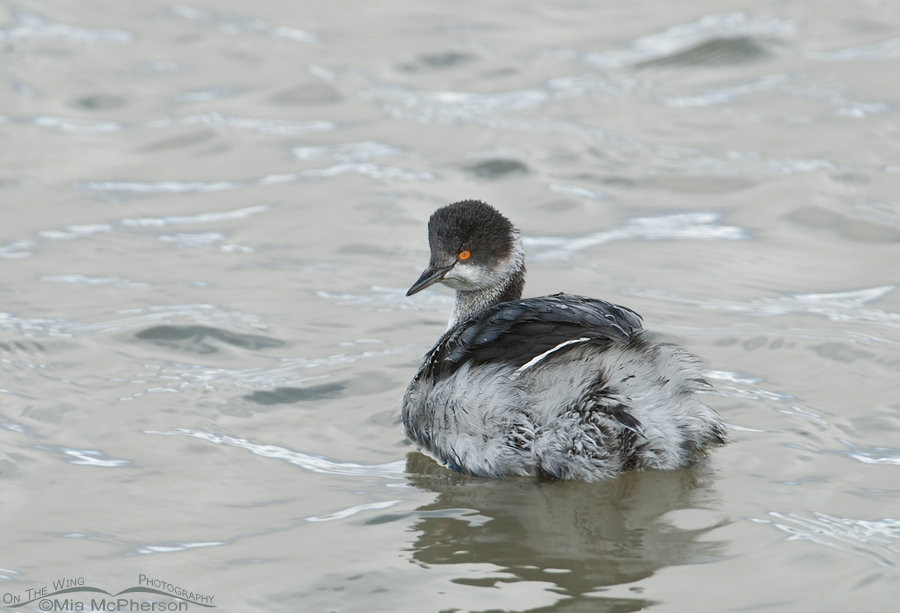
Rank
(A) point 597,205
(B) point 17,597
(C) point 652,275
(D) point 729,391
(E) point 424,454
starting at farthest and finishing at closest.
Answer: (A) point 597,205
(C) point 652,275
(D) point 729,391
(E) point 424,454
(B) point 17,597

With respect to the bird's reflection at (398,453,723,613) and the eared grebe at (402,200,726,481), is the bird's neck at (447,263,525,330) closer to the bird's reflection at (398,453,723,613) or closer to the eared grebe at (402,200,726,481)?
the eared grebe at (402,200,726,481)

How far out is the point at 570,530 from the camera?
14.3 feet

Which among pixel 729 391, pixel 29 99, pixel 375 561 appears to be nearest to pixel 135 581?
pixel 375 561

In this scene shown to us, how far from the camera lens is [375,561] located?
165 inches

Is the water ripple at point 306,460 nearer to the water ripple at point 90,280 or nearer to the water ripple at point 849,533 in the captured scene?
the water ripple at point 849,533

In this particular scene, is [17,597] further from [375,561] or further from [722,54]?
[722,54]

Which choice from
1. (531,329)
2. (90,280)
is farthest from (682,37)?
(531,329)

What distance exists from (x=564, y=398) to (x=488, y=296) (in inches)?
53.8

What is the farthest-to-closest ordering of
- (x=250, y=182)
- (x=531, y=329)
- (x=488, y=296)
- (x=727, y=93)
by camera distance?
(x=727, y=93) < (x=250, y=182) < (x=488, y=296) < (x=531, y=329)

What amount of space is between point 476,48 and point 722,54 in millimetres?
2620

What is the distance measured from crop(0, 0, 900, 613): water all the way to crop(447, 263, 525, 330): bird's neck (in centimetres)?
52

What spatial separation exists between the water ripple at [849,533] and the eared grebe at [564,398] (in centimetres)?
56

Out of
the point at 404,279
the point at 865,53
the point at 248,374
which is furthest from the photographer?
the point at 865,53

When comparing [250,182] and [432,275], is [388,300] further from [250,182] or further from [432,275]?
[250,182]
